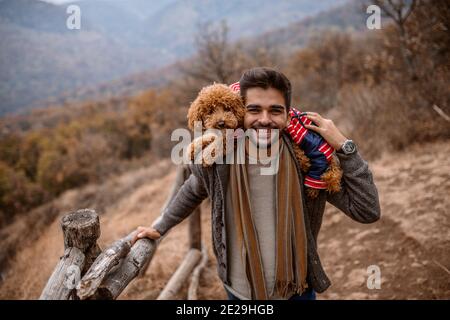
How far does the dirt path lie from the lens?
10.4 ft

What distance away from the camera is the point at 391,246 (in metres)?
3.77

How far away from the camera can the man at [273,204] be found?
1.57 meters

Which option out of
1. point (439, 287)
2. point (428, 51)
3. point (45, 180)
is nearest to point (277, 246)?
point (439, 287)

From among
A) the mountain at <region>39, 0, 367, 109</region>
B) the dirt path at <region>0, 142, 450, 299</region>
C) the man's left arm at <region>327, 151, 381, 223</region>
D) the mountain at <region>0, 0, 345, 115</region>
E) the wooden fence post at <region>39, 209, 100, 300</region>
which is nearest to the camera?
the wooden fence post at <region>39, 209, 100, 300</region>

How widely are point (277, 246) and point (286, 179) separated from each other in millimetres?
366

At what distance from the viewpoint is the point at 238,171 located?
5.36 ft

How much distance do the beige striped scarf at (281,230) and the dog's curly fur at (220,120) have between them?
0.35ft

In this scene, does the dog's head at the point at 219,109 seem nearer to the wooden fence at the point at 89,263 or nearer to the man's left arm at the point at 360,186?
the man's left arm at the point at 360,186

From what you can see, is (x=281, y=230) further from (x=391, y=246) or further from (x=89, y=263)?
(x=391, y=246)

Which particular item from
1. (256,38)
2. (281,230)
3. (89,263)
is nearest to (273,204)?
(281,230)

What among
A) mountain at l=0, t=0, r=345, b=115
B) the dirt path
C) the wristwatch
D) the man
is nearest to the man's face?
the man

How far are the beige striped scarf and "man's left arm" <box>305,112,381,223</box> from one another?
9.0 inches

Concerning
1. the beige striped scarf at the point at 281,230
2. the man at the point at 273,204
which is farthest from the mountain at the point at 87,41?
the beige striped scarf at the point at 281,230

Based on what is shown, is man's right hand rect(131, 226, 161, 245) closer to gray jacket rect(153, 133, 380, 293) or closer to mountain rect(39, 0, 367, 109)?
gray jacket rect(153, 133, 380, 293)
